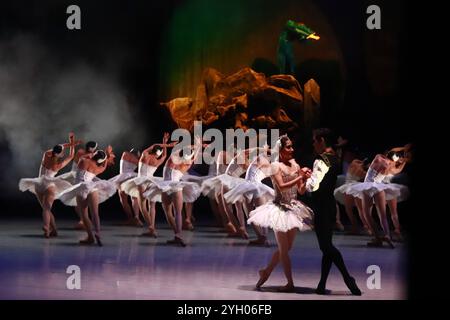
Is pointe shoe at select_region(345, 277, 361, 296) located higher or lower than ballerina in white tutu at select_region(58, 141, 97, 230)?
lower

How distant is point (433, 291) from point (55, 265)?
3.62m

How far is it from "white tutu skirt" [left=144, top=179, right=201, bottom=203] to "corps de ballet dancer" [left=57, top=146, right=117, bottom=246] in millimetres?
584

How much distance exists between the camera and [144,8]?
12.6m

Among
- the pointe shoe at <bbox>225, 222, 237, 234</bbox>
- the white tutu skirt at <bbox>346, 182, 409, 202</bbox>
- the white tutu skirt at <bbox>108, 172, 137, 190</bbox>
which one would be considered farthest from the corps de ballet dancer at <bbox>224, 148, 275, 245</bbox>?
the white tutu skirt at <bbox>108, 172, 137, 190</bbox>

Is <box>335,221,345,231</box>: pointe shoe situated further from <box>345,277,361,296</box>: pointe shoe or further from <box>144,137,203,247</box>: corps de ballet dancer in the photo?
<box>345,277,361,296</box>: pointe shoe

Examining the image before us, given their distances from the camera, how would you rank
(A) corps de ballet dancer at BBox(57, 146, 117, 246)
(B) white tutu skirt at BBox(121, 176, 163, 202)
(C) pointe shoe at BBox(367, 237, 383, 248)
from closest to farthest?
(A) corps de ballet dancer at BBox(57, 146, 117, 246)
(C) pointe shoe at BBox(367, 237, 383, 248)
(B) white tutu skirt at BBox(121, 176, 163, 202)

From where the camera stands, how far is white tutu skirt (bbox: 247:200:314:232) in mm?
6879

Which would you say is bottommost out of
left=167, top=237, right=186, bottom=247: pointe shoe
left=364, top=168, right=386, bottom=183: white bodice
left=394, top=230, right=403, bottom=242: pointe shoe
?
left=394, top=230, right=403, bottom=242: pointe shoe

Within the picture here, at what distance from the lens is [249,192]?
9.95 m

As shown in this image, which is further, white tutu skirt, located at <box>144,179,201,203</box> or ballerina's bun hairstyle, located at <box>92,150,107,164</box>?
white tutu skirt, located at <box>144,179,201,203</box>

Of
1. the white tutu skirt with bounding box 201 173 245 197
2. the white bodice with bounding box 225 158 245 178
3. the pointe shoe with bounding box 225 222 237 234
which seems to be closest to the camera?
the white tutu skirt with bounding box 201 173 245 197

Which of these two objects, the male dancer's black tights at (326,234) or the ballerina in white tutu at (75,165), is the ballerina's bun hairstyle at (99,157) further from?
the male dancer's black tights at (326,234)

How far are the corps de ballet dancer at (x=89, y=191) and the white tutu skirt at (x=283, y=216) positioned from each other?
310 centimetres
